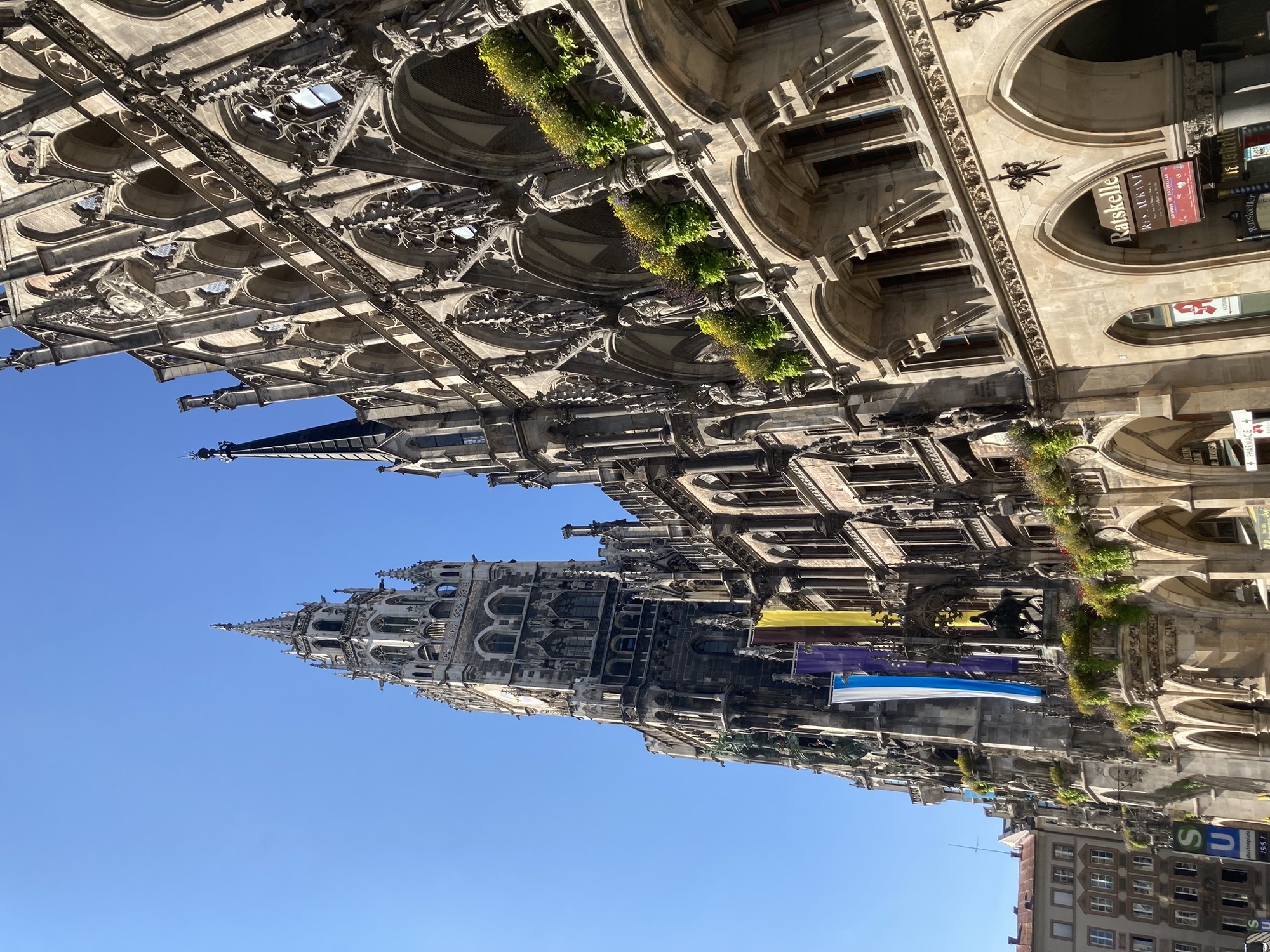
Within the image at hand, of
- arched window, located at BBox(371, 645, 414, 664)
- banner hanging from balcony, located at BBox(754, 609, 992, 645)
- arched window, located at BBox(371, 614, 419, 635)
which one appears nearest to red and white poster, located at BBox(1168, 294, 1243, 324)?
banner hanging from balcony, located at BBox(754, 609, 992, 645)

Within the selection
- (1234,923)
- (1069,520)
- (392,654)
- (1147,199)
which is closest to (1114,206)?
(1147,199)

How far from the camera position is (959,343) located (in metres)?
24.2

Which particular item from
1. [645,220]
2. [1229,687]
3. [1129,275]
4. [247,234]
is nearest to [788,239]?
[645,220]

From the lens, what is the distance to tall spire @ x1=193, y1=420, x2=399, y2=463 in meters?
42.7

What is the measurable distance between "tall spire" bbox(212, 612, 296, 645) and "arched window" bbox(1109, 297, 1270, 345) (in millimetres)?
72754

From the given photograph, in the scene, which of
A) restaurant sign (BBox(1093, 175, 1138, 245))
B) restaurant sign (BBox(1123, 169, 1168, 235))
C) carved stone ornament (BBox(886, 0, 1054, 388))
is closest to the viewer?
carved stone ornament (BBox(886, 0, 1054, 388))

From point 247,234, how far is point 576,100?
1288 centimetres

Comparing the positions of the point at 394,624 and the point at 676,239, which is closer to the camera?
the point at 676,239

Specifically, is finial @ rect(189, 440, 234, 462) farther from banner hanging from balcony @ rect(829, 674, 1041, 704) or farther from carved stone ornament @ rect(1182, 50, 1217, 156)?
carved stone ornament @ rect(1182, 50, 1217, 156)

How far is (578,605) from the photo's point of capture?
65.6m

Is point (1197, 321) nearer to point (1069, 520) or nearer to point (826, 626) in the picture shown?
point (1069, 520)

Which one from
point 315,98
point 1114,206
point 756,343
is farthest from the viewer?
point 756,343

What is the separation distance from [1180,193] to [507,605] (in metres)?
56.7

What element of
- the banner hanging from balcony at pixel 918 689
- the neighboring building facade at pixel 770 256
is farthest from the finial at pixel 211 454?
the banner hanging from balcony at pixel 918 689
